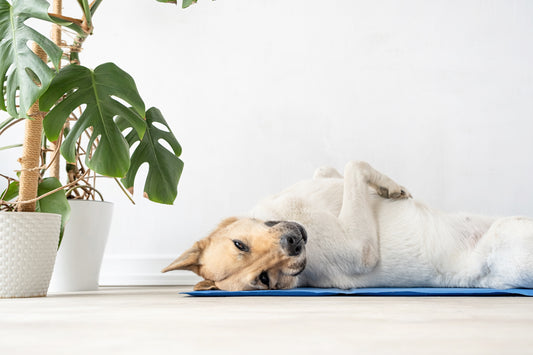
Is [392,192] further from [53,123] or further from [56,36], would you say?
[56,36]

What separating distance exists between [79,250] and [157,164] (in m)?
0.71

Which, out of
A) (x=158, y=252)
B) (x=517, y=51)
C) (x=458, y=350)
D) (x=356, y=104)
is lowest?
(x=158, y=252)

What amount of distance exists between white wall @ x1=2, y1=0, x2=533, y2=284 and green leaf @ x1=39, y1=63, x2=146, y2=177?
4.64ft

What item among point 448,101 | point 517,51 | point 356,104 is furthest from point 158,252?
point 517,51

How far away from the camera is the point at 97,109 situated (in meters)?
1.76

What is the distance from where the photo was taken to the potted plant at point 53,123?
1609mm

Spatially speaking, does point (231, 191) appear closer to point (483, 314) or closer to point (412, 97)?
point (412, 97)

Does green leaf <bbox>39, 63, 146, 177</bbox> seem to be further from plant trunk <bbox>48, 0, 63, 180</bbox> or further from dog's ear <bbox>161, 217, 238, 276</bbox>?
dog's ear <bbox>161, 217, 238, 276</bbox>

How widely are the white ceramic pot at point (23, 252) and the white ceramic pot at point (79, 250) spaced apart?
1.67ft

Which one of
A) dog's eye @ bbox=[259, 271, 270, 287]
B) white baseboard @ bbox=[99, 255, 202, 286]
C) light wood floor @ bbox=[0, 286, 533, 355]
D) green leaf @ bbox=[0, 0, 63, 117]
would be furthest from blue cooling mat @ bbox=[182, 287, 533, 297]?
white baseboard @ bbox=[99, 255, 202, 286]

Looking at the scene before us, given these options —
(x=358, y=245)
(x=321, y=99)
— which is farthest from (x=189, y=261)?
(x=321, y=99)

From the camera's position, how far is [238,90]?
3.19m

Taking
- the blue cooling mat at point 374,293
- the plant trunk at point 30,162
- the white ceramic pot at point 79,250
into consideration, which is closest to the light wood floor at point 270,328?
the blue cooling mat at point 374,293

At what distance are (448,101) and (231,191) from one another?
4.78ft
